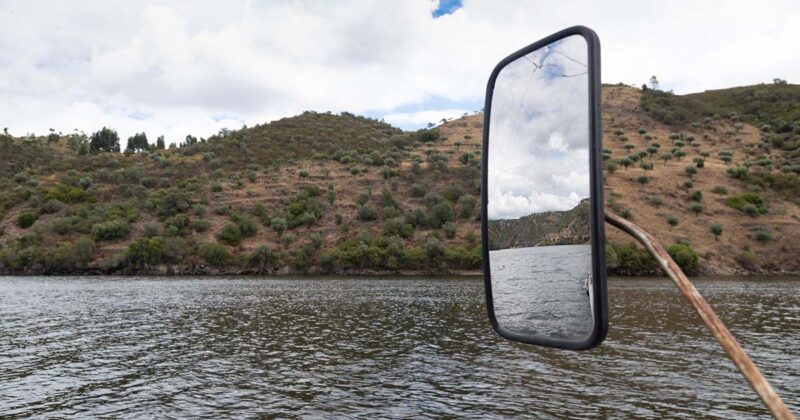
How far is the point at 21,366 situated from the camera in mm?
21516

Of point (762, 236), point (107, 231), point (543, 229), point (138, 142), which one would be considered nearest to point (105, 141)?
point (138, 142)

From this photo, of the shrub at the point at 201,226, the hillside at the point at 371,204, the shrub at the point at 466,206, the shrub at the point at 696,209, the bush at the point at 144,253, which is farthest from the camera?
the shrub at the point at 466,206

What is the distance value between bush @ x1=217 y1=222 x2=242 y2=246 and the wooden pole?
3575 inches

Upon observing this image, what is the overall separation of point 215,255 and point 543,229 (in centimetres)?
8530

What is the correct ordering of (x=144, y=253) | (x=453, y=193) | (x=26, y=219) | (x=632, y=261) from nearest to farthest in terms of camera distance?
(x=632, y=261), (x=144, y=253), (x=26, y=219), (x=453, y=193)

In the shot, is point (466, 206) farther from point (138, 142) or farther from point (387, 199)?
point (138, 142)

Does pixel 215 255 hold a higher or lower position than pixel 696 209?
lower

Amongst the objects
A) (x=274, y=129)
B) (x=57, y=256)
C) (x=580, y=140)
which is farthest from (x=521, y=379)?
(x=274, y=129)

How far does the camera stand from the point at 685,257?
226 ft

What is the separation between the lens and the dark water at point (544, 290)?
7.13 feet

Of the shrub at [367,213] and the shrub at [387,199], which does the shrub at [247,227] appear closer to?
the shrub at [367,213]

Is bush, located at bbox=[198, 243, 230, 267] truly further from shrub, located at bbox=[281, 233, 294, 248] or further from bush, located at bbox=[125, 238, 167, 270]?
shrub, located at bbox=[281, 233, 294, 248]

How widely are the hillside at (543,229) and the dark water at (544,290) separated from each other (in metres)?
0.03

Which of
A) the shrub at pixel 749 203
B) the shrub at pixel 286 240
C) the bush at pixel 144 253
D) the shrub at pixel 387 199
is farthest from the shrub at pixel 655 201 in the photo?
the bush at pixel 144 253
